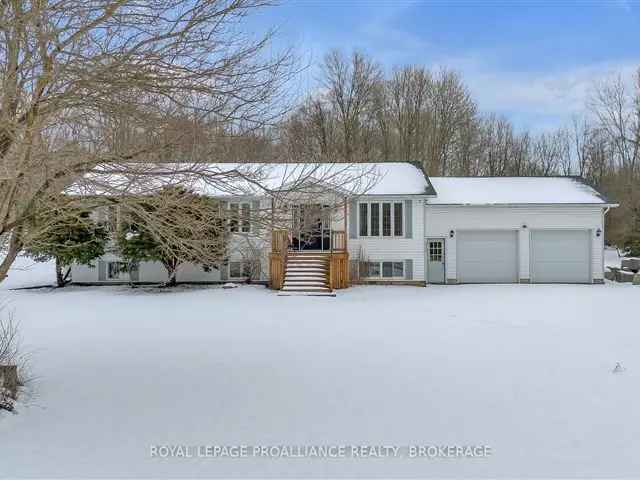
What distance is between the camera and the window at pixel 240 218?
5.11 metres

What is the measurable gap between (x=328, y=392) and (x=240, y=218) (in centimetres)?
248

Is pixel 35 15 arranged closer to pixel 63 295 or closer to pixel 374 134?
pixel 63 295

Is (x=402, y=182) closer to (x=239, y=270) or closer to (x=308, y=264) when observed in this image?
(x=308, y=264)

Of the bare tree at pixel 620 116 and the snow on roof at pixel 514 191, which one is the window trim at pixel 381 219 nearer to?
the snow on roof at pixel 514 191

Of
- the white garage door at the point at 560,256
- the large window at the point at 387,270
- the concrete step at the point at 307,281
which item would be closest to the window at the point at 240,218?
the concrete step at the point at 307,281

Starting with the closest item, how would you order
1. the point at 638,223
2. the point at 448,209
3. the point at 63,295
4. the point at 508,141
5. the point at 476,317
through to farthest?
the point at 476,317, the point at 63,295, the point at 448,209, the point at 638,223, the point at 508,141

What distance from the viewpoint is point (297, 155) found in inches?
229

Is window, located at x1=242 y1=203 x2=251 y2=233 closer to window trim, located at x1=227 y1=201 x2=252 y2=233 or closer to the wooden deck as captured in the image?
window trim, located at x1=227 y1=201 x2=252 y2=233

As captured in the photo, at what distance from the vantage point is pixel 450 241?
61.2ft

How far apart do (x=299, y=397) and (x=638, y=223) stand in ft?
78.2

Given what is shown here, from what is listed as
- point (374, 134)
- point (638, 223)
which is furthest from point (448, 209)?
point (374, 134)

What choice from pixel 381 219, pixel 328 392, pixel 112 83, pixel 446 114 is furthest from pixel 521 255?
pixel 112 83

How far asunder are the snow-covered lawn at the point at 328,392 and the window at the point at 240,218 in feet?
6.83

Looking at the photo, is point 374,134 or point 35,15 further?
point 374,134
